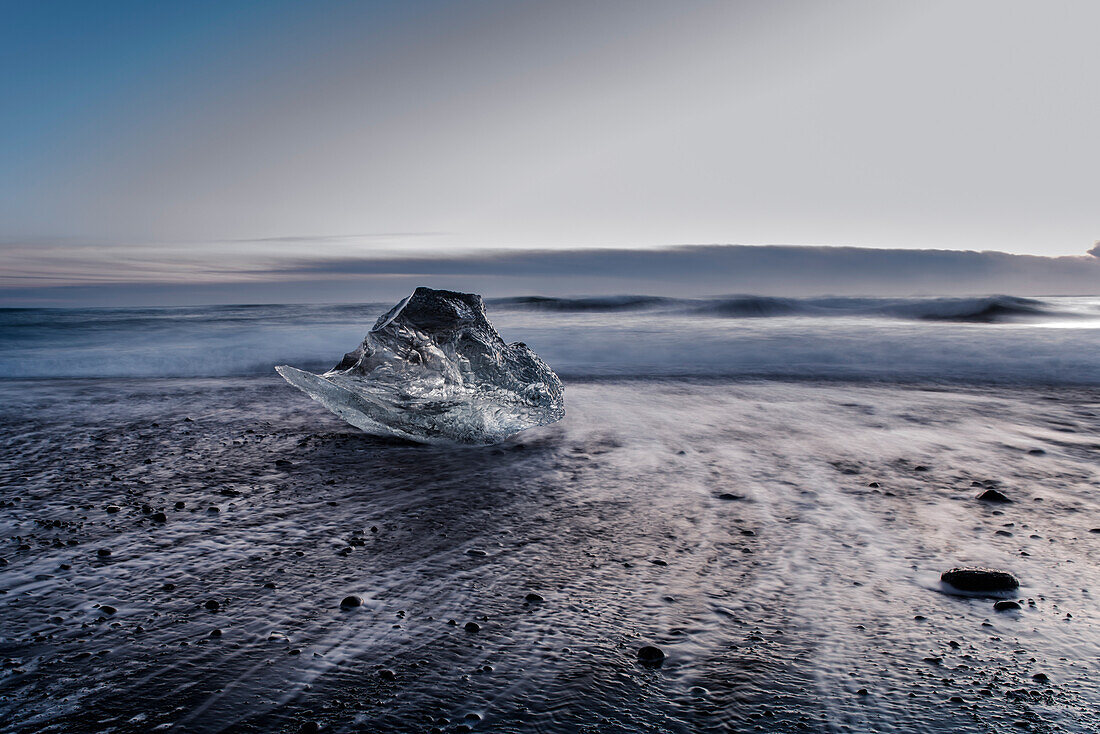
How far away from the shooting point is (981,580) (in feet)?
5.81

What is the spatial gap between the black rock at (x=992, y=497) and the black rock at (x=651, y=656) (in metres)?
1.83

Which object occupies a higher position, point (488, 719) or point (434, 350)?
point (434, 350)

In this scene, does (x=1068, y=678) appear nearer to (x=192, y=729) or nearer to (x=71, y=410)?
(x=192, y=729)

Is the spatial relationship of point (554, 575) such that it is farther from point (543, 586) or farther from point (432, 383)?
point (432, 383)

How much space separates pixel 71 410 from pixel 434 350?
2.80m

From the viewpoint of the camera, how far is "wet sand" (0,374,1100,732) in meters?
1.27

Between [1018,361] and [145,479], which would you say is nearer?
[145,479]

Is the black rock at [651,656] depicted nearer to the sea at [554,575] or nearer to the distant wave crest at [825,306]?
the sea at [554,575]

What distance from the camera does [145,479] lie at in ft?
9.27

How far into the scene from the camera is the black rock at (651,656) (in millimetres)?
1397

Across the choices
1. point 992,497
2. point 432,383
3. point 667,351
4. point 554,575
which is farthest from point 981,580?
point 667,351

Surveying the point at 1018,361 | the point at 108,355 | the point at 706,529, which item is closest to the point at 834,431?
the point at 706,529

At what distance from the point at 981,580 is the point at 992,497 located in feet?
3.19

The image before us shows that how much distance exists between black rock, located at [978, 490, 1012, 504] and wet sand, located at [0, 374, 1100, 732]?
0.06 m
